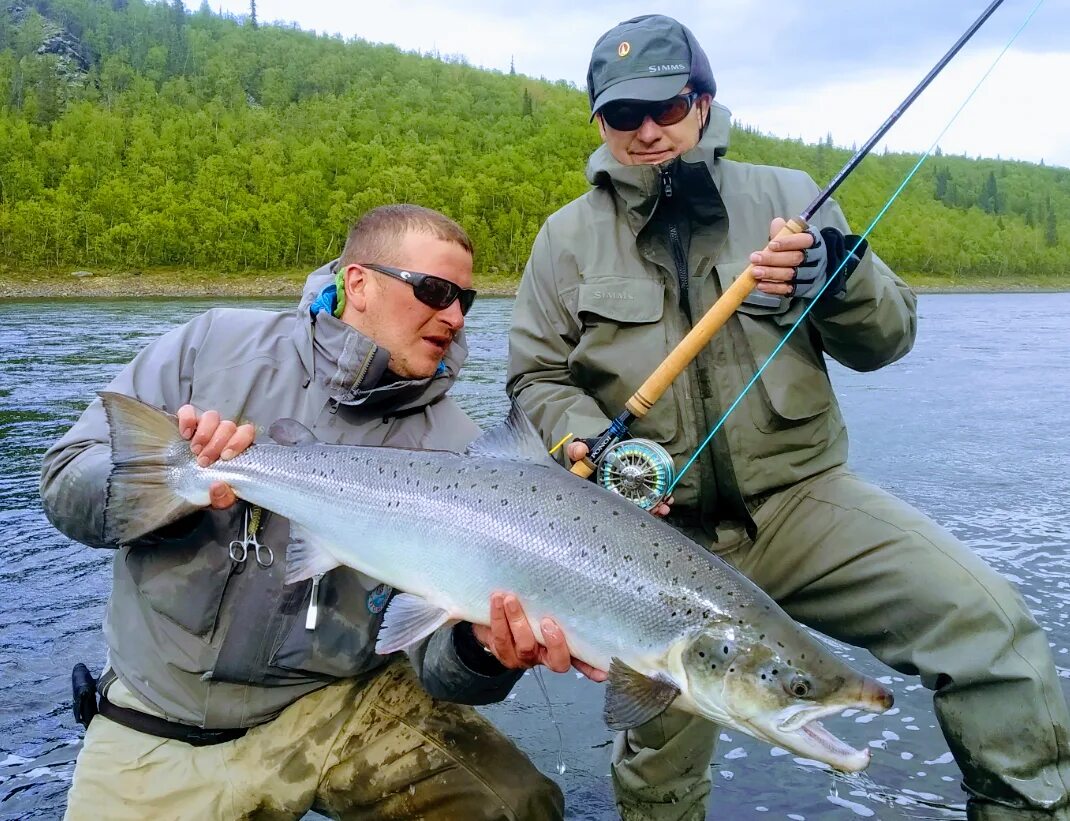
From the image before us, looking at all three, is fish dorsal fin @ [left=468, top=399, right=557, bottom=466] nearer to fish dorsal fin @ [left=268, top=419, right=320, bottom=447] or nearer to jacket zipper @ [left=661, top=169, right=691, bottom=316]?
fish dorsal fin @ [left=268, top=419, right=320, bottom=447]

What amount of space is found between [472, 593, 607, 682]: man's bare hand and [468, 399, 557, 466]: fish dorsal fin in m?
0.47

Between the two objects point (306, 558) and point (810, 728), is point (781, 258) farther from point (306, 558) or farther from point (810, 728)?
point (306, 558)

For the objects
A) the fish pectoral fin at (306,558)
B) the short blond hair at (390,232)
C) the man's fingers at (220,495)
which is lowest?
the fish pectoral fin at (306,558)

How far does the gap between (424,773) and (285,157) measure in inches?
3666

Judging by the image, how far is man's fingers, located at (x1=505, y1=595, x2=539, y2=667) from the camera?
2.42 metres

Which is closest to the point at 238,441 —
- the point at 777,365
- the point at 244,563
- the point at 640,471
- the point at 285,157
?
the point at 244,563

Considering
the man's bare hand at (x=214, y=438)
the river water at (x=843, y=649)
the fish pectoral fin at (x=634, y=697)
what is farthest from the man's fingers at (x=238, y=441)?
the river water at (x=843, y=649)

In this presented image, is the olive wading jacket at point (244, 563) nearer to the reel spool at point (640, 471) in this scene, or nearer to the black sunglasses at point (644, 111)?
the reel spool at point (640, 471)

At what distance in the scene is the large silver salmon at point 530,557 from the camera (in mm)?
2234

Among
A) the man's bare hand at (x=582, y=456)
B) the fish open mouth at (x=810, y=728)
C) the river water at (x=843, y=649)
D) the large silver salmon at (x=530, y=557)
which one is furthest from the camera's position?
the river water at (x=843, y=649)

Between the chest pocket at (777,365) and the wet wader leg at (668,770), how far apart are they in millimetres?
1146

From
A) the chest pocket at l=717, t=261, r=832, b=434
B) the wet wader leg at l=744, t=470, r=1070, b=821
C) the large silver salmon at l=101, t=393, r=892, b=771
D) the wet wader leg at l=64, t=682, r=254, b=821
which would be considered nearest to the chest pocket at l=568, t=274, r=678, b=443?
the chest pocket at l=717, t=261, r=832, b=434

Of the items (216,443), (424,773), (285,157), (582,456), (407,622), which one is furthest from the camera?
(285,157)

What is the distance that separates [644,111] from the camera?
134 inches
